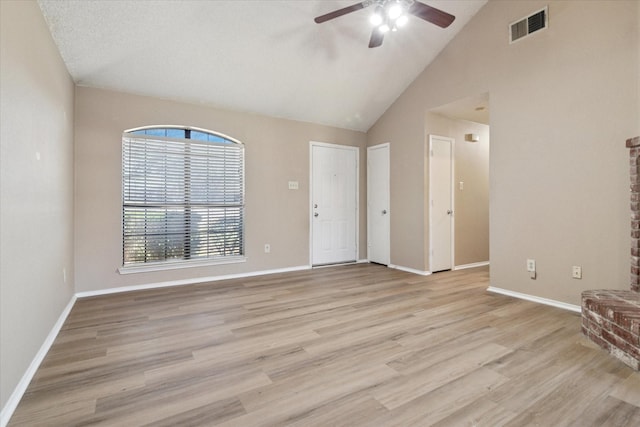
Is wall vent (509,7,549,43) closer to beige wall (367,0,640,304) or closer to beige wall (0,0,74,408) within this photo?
beige wall (367,0,640,304)

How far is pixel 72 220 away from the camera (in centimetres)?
356

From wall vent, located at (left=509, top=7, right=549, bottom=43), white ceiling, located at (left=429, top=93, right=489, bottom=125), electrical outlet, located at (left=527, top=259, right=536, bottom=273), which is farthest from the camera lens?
white ceiling, located at (left=429, top=93, right=489, bottom=125)

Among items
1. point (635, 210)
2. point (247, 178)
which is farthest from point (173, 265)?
point (635, 210)

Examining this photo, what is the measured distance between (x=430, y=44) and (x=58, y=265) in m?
4.99

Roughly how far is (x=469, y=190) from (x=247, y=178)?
146 inches

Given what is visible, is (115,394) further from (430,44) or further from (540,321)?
(430,44)

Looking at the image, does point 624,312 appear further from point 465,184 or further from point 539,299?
point 465,184

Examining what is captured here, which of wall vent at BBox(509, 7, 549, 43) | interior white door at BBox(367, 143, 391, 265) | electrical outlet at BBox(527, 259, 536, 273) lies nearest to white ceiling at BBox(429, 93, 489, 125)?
wall vent at BBox(509, 7, 549, 43)

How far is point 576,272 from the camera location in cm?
313

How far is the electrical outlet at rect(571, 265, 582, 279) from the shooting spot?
Result: 3.11 metres

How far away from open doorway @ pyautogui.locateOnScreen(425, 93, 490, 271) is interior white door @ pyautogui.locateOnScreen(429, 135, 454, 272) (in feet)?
0.08

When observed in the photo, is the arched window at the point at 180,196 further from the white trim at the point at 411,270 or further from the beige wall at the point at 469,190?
the beige wall at the point at 469,190

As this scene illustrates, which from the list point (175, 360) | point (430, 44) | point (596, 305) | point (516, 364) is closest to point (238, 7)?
point (430, 44)

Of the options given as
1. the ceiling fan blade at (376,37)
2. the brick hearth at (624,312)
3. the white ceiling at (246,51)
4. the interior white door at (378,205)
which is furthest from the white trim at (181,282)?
the brick hearth at (624,312)
